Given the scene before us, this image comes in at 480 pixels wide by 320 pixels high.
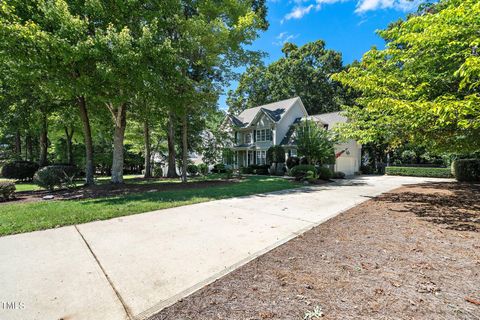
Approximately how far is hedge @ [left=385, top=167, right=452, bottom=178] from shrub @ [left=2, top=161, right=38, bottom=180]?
3286 centimetres

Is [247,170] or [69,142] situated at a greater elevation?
[69,142]

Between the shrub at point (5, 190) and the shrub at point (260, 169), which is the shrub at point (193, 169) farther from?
the shrub at point (5, 190)

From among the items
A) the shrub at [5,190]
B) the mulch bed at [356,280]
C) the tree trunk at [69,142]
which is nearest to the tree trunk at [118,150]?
the shrub at [5,190]

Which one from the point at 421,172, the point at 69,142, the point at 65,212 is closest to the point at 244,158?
the point at 69,142

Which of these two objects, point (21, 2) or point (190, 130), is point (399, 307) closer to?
point (21, 2)

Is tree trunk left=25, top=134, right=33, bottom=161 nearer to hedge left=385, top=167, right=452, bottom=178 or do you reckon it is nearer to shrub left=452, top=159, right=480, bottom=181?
hedge left=385, top=167, right=452, bottom=178

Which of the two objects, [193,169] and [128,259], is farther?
[193,169]

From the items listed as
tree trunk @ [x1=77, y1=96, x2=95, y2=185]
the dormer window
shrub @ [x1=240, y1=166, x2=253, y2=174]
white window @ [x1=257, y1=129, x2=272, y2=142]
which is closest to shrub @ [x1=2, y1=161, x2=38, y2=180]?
tree trunk @ [x1=77, y1=96, x2=95, y2=185]

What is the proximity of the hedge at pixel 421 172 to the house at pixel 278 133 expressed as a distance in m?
3.43

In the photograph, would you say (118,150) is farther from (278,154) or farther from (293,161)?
(293,161)

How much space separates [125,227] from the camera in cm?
541

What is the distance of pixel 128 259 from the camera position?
146 inches

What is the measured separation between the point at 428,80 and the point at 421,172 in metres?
19.5

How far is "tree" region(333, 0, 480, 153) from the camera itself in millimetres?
5332
